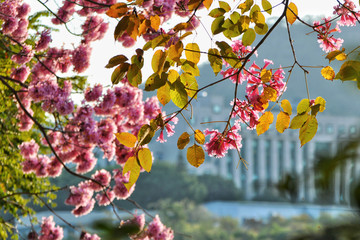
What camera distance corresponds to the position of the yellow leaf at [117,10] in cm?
119

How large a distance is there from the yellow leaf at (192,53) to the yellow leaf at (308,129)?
1.01 feet

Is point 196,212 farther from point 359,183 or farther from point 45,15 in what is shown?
point 359,183

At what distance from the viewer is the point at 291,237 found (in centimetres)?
22

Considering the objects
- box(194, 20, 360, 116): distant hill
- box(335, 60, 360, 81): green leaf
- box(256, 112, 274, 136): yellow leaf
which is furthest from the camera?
box(194, 20, 360, 116): distant hill

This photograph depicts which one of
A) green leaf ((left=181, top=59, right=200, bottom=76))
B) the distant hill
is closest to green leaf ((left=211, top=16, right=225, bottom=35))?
green leaf ((left=181, top=59, right=200, bottom=76))

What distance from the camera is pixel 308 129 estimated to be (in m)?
1.20

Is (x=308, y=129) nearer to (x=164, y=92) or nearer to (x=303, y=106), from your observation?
(x=303, y=106)

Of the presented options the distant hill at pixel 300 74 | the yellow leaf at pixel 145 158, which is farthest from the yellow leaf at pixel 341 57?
the distant hill at pixel 300 74

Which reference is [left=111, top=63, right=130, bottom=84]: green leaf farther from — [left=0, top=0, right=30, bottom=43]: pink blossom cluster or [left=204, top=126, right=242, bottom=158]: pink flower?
[left=0, top=0, right=30, bottom=43]: pink blossom cluster

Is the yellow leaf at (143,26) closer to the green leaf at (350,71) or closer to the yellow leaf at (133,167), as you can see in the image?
the yellow leaf at (133,167)

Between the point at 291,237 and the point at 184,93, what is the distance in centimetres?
97

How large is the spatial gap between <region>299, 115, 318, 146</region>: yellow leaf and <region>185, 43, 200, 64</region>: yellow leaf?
12.1 inches

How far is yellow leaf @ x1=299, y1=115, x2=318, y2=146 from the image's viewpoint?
46.3 inches

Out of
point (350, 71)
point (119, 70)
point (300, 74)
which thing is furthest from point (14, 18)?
point (300, 74)
